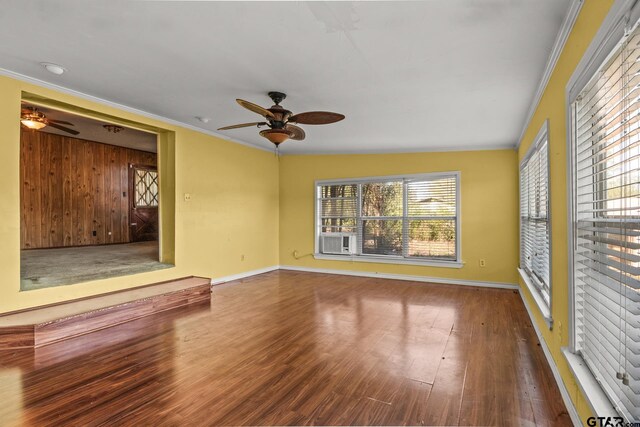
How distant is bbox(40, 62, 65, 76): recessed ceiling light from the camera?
2975 millimetres

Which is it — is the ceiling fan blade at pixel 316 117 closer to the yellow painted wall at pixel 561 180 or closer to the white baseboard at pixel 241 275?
the yellow painted wall at pixel 561 180

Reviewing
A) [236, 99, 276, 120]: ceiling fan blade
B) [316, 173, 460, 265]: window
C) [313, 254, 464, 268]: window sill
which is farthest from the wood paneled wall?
[236, 99, 276, 120]: ceiling fan blade

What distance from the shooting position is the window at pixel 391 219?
19.5ft

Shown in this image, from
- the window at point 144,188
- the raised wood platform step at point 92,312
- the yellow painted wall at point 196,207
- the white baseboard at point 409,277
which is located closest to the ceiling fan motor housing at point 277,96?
the yellow painted wall at point 196,207

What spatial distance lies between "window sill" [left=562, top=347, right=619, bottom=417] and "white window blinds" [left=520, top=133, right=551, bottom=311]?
939 millimetres

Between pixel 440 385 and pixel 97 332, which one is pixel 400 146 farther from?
pixel 97 332

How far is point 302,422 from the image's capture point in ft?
6.24

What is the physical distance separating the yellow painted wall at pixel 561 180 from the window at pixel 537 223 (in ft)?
0.71

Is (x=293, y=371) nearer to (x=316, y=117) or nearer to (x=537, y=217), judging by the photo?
(x=316, y=117)

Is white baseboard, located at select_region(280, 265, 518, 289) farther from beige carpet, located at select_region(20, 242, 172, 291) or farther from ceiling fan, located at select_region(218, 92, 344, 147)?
ceiling fan, located at select_region(218, 92, 344, 147)

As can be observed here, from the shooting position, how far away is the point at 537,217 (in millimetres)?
3762

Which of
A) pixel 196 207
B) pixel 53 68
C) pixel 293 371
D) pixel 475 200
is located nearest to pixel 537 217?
pixel 475 200

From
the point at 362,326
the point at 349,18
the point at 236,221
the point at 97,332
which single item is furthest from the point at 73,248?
the point at 349,18

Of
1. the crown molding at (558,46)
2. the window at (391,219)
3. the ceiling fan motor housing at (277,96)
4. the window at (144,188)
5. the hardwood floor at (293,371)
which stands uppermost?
the ceiling fan motor housing at (277,96)
